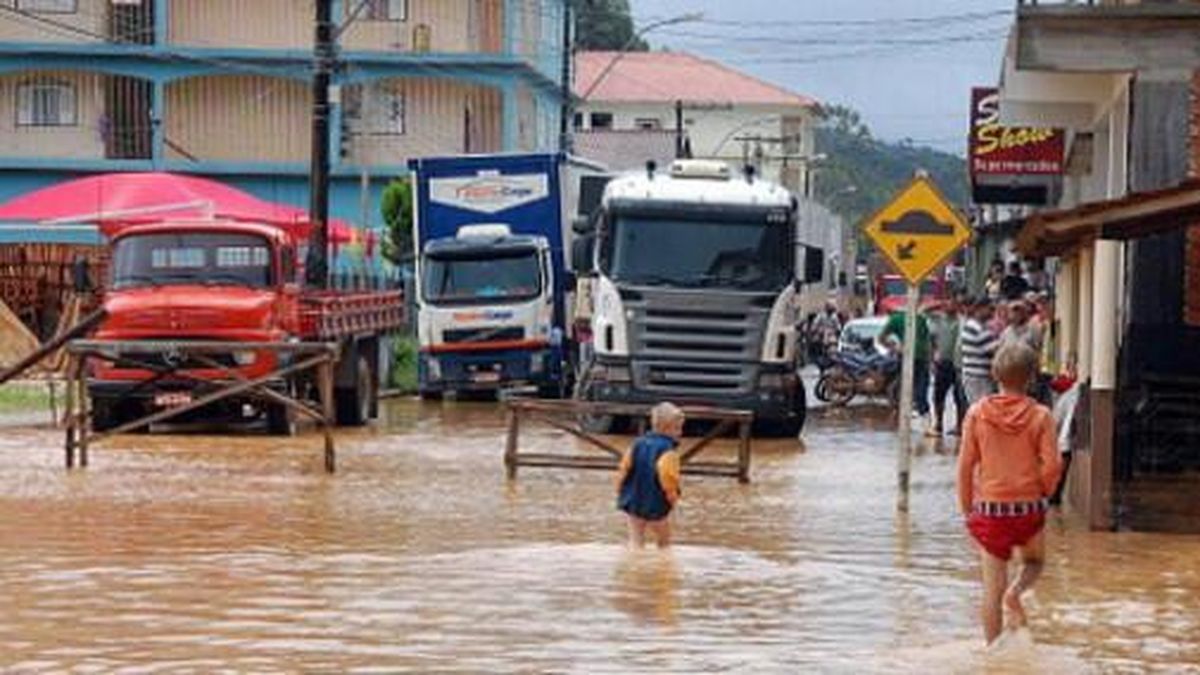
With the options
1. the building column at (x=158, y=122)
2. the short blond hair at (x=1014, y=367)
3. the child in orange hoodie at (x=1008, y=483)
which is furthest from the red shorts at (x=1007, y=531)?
the building column at (x=158, y=122)

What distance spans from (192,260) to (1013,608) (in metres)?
19.4

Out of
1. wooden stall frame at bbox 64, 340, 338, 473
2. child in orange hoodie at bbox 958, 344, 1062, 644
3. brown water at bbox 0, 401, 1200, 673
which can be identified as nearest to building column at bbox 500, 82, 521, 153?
wooden stall frame at bbox 64, 340, 338, 473

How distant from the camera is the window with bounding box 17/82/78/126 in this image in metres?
67.9

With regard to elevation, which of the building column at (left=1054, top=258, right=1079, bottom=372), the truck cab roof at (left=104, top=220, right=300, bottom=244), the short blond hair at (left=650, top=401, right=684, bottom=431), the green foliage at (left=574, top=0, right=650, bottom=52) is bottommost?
the short blond hair at (left=650, top=401, right=684, bottom=431)

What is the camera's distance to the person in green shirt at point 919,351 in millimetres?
35969

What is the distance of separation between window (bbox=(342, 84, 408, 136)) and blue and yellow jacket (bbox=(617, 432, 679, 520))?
52331mm

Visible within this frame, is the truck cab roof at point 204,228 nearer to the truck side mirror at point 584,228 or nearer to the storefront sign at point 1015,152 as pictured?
the truck side mirror at point 584,228

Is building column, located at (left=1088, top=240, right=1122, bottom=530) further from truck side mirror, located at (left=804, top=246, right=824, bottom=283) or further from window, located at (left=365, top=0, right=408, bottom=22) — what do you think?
window, located at (left=365, top=0, right=408, bottom=22)

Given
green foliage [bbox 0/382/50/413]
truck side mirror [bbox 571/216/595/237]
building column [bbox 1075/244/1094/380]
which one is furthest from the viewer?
green foliage [bbox 0/382/50/413]

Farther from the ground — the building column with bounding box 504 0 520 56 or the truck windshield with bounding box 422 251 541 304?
the building column with bounding box 504 0 520 56

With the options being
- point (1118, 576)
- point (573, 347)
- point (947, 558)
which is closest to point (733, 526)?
point (947, 558)

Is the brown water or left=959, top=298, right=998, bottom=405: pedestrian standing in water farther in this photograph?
left=959, top=298, right=998, bottom=405: pedestrian standing in water

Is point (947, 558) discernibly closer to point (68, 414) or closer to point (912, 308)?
point (912, 308)

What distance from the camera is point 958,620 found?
589 inches
